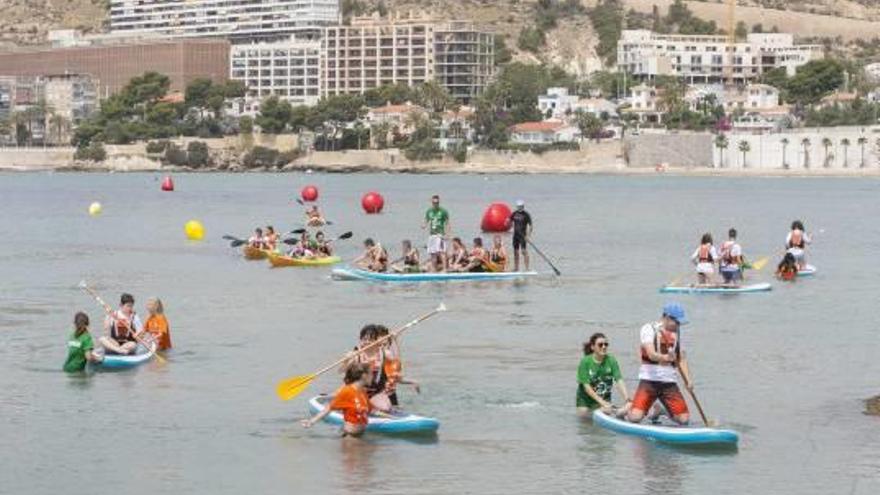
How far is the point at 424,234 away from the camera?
81562 millimetres

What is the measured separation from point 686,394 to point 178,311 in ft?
56.4

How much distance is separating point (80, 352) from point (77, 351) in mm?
101

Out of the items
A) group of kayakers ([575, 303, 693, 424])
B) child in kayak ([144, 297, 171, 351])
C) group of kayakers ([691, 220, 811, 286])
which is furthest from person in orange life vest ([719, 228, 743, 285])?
group of kayakers ([575, 303, 693, 424])

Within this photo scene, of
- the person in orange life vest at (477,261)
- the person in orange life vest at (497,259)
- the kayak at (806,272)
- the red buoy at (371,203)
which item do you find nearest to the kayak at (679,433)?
the person in orange life vest at (477,261)

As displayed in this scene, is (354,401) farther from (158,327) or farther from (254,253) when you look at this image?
(254,253)

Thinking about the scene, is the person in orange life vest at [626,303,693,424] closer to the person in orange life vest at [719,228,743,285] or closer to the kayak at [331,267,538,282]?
the person in orange life vest at [719,228,743,285]

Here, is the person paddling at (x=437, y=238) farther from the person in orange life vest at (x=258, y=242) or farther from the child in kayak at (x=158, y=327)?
the child in kayak at (x=158, y=327)

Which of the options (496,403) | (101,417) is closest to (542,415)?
(496,403)

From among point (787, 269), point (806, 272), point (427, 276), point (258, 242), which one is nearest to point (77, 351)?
point (427, 276)

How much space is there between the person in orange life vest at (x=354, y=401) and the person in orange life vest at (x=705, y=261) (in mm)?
20427

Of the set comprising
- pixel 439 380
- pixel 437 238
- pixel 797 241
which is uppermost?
pixel 437 238

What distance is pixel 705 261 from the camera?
45.8m

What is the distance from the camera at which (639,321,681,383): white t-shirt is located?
952 inches

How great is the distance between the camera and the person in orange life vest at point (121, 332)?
32562 millimetres
